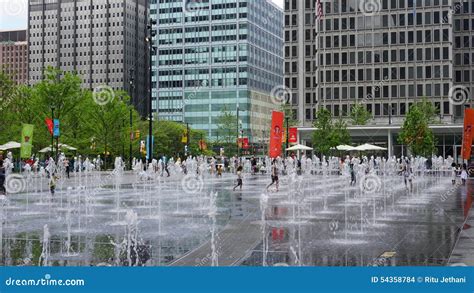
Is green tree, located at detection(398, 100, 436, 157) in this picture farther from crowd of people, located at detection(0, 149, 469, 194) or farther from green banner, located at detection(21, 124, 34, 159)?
green banner, located at detection(21, 124, 34, 159)

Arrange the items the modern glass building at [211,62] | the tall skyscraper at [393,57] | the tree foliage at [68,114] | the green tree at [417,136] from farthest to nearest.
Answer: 1. the modern glass building at [211,62]
2. the tall skyscraper at [393,57]
3. the green tree at [417,136]
4. the tree foliage at [68,114]

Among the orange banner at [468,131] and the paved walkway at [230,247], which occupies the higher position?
the orange banner at [468,131]

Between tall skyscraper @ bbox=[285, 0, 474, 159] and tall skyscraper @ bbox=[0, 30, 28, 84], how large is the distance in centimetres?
8934

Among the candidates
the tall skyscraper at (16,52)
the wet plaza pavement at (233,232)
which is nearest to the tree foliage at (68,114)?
the wet plaza pavement at (233,232)

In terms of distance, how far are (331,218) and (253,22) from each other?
13130 cm

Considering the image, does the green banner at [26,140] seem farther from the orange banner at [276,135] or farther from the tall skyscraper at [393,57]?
the tall skyscraper at [393,57]

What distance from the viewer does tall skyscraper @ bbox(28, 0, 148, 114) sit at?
161375 millimetres

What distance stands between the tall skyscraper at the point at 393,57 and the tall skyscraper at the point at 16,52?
89335mm

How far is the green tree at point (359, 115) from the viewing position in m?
81.1

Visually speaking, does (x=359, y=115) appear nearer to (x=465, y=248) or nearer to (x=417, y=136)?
(x=417, y=136)

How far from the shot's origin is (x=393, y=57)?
8725 centimetres

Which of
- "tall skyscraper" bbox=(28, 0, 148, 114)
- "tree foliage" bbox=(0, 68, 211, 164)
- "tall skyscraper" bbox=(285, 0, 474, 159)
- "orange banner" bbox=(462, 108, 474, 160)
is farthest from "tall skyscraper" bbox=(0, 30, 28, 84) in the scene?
"orange banner" bbox=(462, 108, 474, 160)

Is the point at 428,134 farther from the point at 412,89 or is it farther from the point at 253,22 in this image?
the point at 253,22

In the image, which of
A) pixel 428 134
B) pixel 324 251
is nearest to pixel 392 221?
pixel 324 251
